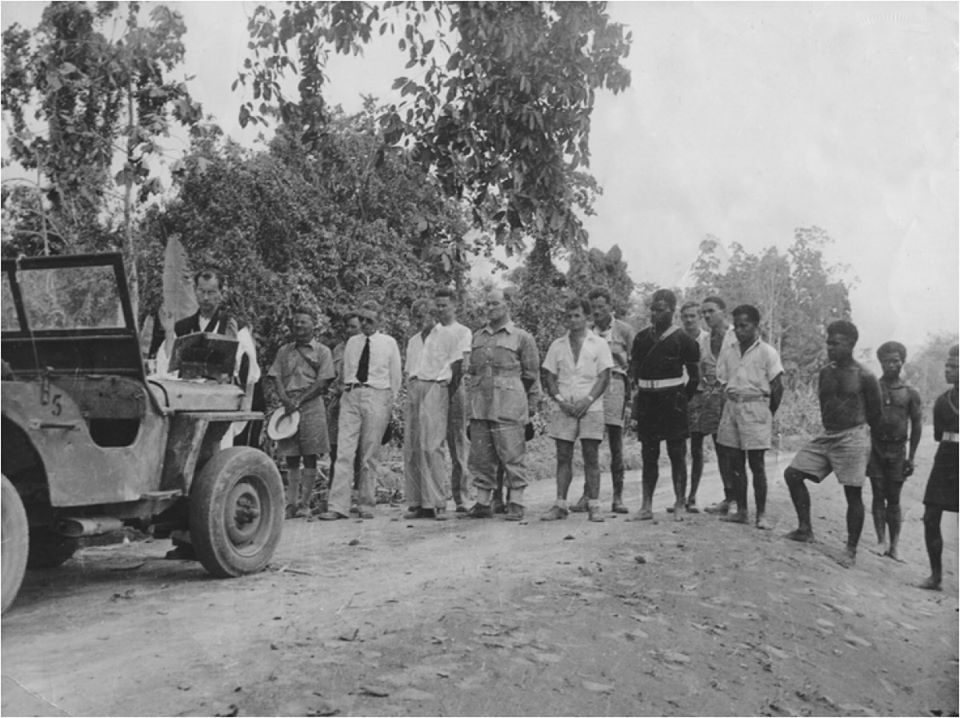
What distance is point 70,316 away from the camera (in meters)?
4.55

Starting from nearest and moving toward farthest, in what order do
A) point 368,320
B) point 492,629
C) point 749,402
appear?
point 492,629 < point 749,402 < point 368,320

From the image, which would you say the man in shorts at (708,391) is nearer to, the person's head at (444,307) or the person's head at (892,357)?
the person's head at (892,357)

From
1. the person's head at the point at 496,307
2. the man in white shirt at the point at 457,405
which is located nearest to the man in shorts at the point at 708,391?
the person's head at the point at 496,307

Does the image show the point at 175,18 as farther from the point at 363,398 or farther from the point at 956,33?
the point at 956,33

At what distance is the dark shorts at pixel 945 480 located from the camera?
6.11 metres

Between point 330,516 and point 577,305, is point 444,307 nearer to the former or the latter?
point 577,305

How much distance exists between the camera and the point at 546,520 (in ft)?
22.3

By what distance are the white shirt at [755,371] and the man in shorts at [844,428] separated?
36cm

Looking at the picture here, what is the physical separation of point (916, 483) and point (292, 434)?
11986mm

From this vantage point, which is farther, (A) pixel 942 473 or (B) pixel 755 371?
(B) pixel 755 371

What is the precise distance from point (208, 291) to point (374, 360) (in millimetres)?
1752

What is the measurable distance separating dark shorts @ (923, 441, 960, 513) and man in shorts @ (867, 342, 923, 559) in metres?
0.84

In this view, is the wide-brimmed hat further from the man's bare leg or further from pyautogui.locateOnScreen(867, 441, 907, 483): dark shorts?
pyautogui.locateOnScreen(867, 441, 907, 483): dark shorts

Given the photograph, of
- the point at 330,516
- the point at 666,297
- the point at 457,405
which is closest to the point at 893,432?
the point at 666,297
